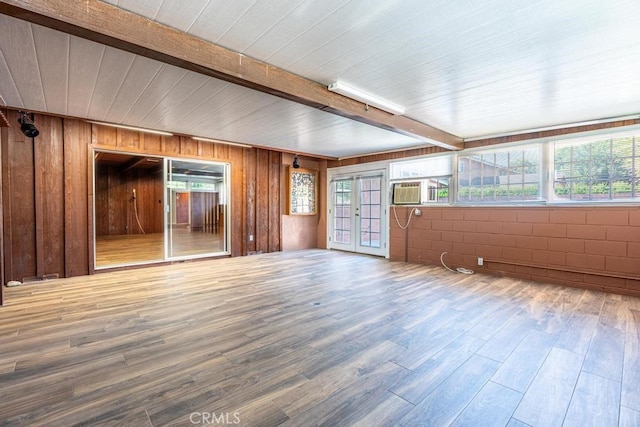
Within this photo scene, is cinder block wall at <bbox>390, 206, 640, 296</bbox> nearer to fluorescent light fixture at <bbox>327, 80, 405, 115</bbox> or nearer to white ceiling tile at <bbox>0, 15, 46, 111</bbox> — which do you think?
fluorescent light fixture at <bbox>327, 80, 405, 115</bbox>

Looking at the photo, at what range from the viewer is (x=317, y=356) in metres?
2.22

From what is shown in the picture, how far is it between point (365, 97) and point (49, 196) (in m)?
4.87

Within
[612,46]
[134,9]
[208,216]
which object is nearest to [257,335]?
[134,9]

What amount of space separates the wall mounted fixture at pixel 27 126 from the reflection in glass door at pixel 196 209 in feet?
6.14

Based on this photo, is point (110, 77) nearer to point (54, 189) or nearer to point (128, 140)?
point (128, 140)

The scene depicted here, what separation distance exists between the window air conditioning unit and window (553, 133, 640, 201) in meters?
2.20

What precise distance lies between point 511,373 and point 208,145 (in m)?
5.95

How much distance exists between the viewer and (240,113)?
159 inches

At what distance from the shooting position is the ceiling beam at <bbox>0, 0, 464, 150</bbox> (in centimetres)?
169

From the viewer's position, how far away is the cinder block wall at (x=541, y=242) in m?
3.89

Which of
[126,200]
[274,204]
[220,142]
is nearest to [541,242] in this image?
[274,204]

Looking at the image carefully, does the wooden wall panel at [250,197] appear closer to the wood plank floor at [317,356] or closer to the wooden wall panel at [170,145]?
the wooden wall panel at [170,145]

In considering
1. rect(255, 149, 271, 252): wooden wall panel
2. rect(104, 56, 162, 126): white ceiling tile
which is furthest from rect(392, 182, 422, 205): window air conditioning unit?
rect(104, 56, 162, 126): white ceiling tile

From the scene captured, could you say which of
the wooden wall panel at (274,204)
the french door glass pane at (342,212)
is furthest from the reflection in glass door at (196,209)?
the french door glass pane at (342,212)
